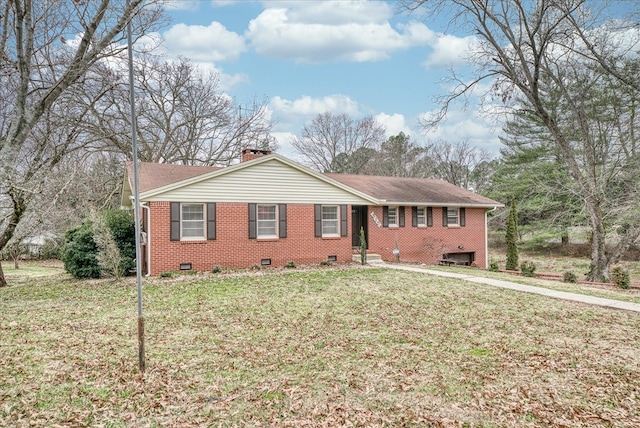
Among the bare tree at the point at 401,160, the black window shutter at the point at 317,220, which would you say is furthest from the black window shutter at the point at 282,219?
the bare tree at the point at 401,160

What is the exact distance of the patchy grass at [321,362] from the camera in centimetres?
404

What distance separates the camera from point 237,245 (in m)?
14.6

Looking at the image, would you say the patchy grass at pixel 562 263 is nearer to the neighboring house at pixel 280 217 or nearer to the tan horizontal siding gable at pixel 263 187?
the neighboring house at pixel 280 217

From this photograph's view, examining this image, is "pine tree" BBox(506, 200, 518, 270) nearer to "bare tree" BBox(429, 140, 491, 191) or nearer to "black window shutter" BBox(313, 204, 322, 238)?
"black window shutter" BBox(313, 204, 322, 238)

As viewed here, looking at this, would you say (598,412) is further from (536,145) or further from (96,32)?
(536,145)

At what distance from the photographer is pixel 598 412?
405cm

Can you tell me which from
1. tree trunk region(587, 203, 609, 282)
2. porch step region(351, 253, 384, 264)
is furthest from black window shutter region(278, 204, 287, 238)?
tree trunk region(587, 203, 609, 282)

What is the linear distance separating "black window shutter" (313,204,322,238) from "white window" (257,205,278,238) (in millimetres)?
1623

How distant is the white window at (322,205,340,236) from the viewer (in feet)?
54.3

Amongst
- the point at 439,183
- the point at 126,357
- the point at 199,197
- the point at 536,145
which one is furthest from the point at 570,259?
the point at 126,357

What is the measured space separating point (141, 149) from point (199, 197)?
1203 centimetres

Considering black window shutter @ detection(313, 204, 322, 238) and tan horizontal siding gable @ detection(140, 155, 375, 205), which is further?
black window shutter @ detection(313, 204, 322, 238)

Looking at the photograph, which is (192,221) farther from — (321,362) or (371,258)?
(321,362)

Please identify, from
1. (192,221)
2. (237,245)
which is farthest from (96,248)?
(237,245)
